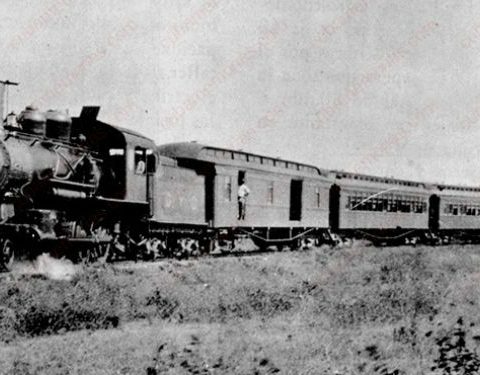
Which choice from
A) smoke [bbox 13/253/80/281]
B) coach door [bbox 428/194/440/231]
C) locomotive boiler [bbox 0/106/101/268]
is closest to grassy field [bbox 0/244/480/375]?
smoke [bbox 13/253/80/281]

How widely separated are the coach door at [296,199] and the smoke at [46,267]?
522 inches

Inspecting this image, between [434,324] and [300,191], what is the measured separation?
16.6 m

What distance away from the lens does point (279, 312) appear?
37.2ft

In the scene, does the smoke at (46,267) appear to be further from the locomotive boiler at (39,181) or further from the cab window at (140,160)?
the cab window at (140,160)

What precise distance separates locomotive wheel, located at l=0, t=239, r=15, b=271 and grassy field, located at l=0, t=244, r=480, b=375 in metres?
0.80

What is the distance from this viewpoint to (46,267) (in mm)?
13680

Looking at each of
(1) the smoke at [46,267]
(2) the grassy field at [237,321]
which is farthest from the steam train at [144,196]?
(2) the grassy field at [237,321]

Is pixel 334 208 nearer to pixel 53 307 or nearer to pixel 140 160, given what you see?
pixel 140 160

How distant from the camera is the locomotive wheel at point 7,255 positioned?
12.6m

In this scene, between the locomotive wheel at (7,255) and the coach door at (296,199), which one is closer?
the locomotive wheel at (7,255)

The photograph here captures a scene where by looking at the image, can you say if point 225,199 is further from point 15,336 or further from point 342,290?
point 15,336

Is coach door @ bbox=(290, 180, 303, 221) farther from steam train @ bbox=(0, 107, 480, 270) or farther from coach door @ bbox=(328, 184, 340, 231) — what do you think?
coach door @ bbox=(328, 184, 340, 231)

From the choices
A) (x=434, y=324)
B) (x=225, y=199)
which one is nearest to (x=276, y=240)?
(x=225, y=199)

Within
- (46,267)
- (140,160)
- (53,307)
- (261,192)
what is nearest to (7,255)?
(46,267)
